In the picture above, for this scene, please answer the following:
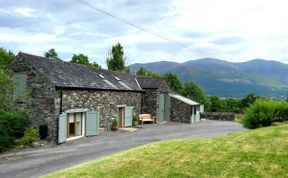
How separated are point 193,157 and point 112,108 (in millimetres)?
18943

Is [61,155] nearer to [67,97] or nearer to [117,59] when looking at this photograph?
[67,97]

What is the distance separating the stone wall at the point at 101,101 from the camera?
72.3ft

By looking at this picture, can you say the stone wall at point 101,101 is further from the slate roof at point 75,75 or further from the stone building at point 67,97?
the slate roof at point 75,75

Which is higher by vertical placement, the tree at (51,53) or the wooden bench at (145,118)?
the tree at (51,53)

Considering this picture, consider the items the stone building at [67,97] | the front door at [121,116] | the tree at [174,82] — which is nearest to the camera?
the stone building at [67,97]

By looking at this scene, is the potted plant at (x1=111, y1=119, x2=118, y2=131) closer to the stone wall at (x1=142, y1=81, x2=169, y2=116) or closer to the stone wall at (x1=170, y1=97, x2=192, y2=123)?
the stone wall at (x1=142, y1=81, x2=169, y2=116)

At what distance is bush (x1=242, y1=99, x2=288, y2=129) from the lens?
1317 cm

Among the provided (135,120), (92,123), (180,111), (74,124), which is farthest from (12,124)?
(180,111)

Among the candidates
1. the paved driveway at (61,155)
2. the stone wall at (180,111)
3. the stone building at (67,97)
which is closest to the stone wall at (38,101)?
the stone building at (67,97)

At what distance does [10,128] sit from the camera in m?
18.6

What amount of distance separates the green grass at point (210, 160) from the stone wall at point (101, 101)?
498 inches

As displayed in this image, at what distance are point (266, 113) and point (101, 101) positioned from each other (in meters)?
15.4

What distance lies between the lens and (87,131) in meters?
23.7

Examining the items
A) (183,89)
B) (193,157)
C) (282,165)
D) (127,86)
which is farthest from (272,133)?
(183,89)
